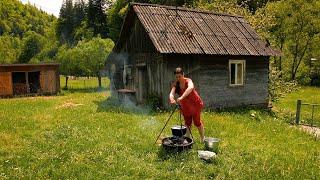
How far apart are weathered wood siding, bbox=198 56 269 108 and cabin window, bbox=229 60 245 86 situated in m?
0.22

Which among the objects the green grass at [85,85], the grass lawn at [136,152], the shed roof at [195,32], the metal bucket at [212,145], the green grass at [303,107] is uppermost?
the shed roof at [195,32]

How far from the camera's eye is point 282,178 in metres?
8.71

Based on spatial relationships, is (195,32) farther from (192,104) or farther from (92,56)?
(92,56)

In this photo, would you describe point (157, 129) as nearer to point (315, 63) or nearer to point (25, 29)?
point (315, 63)

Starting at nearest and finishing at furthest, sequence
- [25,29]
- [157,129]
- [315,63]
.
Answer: [157,129] → [315,63] → [25,29]

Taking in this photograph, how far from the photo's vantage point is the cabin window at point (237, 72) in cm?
2073

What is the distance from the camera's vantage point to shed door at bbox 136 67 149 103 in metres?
20.7

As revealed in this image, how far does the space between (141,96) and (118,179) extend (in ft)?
41.8

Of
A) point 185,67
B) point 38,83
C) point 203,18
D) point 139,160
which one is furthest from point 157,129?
point 38,83

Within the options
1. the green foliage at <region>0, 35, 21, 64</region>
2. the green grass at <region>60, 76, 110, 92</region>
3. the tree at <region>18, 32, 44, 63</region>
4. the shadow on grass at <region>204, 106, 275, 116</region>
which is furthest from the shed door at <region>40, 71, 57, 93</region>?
the tree at <region>18, 32, 44, 63</region>

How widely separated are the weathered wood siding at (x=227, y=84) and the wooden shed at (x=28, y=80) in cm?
2127

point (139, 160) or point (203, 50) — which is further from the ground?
point (203, 50)

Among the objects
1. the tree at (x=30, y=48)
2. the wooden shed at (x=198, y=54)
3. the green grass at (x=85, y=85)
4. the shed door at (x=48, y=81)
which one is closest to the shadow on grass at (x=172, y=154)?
the wooden shed at (x=198, y=54)

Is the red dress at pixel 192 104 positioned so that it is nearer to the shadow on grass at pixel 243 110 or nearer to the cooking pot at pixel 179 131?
the cooking pot at pixel 179 131
